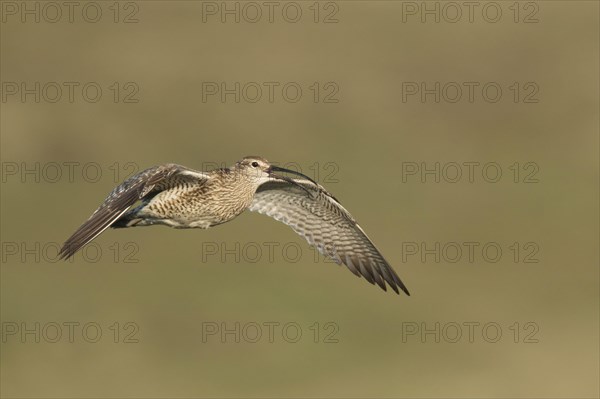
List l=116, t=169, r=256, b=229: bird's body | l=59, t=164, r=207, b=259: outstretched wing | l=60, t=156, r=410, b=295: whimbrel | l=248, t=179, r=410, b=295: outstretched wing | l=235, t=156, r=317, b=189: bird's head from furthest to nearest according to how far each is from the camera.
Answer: l=248, t=179, r=410, b=295: outstretched wing → l=235, t=156, r=317, b=189: bird's head → l=116, t=169, r=256, b=229: bird's body → l=60, t=156, r=410, b=295: whimbrel → l=59, t=164, r=207, b=259: outstretched wing

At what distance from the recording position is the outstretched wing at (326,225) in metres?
26.8

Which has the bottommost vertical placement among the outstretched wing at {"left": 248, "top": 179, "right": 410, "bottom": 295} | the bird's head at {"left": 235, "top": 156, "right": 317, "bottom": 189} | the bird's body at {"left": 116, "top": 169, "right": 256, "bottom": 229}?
the outstretched wing at {"left": 248, "top": 179, "right": 410, "bottom": 295}

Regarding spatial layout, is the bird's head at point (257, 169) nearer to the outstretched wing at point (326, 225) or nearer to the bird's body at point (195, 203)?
the bird's body at point (195, 203)

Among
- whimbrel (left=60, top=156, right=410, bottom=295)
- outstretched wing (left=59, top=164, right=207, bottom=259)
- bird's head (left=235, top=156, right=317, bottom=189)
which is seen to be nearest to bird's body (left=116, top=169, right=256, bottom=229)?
whimbrel (left=60, top=156, right=410, bottom=295)

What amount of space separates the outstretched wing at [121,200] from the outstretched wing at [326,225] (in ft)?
11.7

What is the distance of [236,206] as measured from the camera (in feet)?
80.3

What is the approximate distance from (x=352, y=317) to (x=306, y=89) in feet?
44.7

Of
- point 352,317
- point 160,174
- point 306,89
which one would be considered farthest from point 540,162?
point 160,174

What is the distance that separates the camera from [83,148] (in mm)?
63688

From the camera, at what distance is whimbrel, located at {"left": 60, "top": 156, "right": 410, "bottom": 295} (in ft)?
73.4

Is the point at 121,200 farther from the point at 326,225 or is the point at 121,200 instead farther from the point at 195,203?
the point at 326,225

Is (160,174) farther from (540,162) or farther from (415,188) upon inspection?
(540,162)

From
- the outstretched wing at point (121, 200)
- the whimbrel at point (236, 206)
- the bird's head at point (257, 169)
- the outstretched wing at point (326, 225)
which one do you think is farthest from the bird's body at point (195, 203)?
the outstretched wing at point (326, 225)

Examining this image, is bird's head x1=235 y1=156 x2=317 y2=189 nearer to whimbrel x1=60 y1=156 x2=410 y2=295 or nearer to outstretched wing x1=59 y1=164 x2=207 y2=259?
whimbrel x1=60 y1=156 x2=410 y2=295
